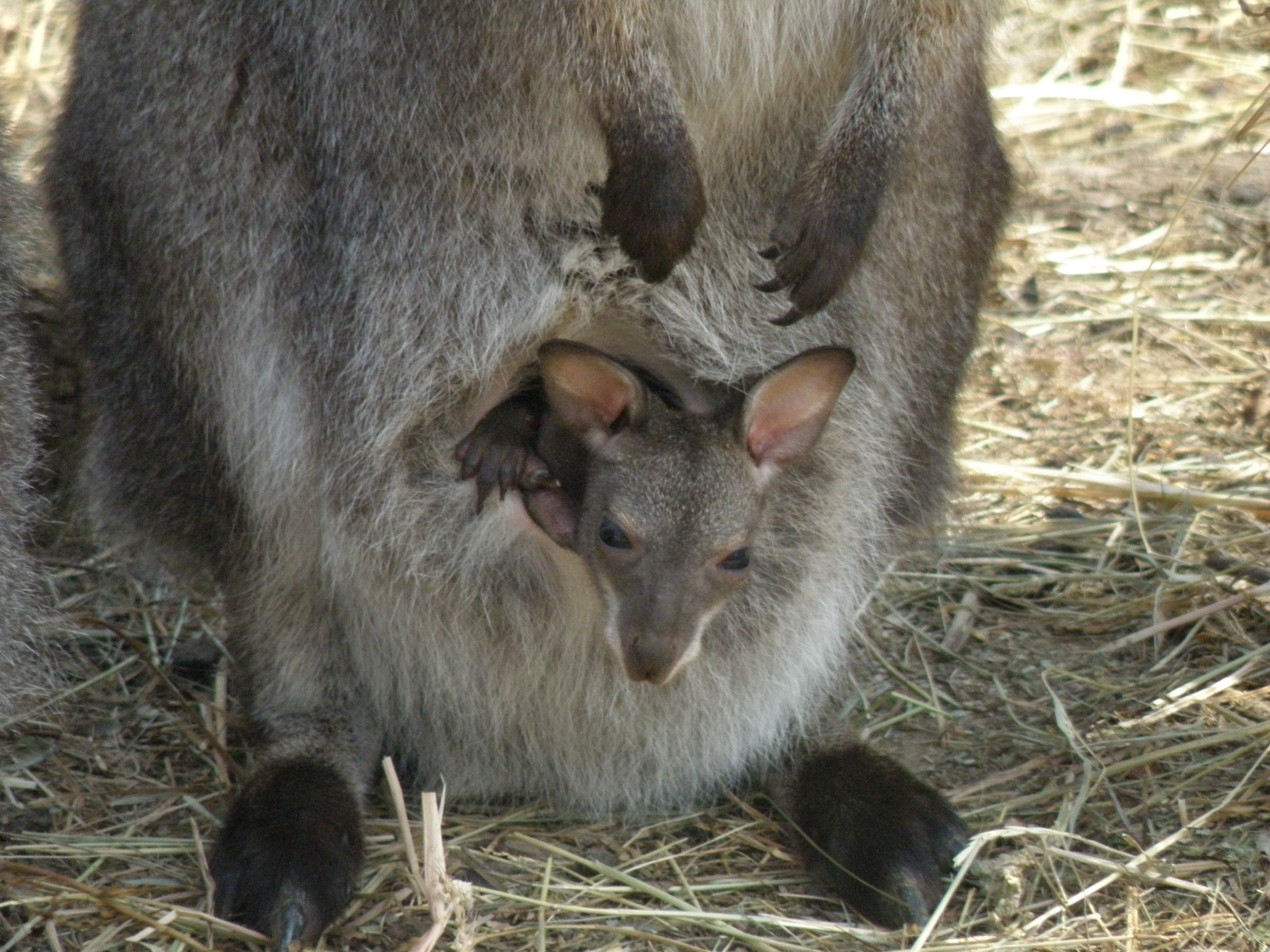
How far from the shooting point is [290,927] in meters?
2.33

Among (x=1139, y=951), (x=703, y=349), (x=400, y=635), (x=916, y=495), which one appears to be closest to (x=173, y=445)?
(x=400, y=635)

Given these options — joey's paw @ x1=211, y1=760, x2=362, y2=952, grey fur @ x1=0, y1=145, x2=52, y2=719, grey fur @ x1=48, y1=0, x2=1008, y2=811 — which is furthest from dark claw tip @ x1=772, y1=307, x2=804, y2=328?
grey fur @ x1=0, y1=145, x2=52, y2=719

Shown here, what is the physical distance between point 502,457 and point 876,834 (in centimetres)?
78

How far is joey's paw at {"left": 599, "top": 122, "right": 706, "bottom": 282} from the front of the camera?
240 cm

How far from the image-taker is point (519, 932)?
2.43m

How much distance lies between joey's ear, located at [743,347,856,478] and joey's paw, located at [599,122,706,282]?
232 millimetres

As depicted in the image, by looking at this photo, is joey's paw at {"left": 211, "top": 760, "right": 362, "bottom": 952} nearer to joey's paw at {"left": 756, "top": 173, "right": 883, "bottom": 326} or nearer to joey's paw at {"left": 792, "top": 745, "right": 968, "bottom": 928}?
joey's paw at {"left": 792, "top": 745, "right": 968, "bottom": 928}

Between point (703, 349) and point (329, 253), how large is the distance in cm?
57

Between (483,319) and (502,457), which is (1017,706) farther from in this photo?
(483,319)

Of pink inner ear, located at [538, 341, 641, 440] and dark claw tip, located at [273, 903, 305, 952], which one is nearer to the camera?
dark claw tip, located at [273, 903, 305, 952]

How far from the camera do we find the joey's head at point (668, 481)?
7.83ft

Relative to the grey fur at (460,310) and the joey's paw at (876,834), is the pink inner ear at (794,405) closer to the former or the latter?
the grey fur at (460,310)

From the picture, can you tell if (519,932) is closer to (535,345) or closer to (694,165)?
(535,345)

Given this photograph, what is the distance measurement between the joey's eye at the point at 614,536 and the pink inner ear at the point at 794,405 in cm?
26
